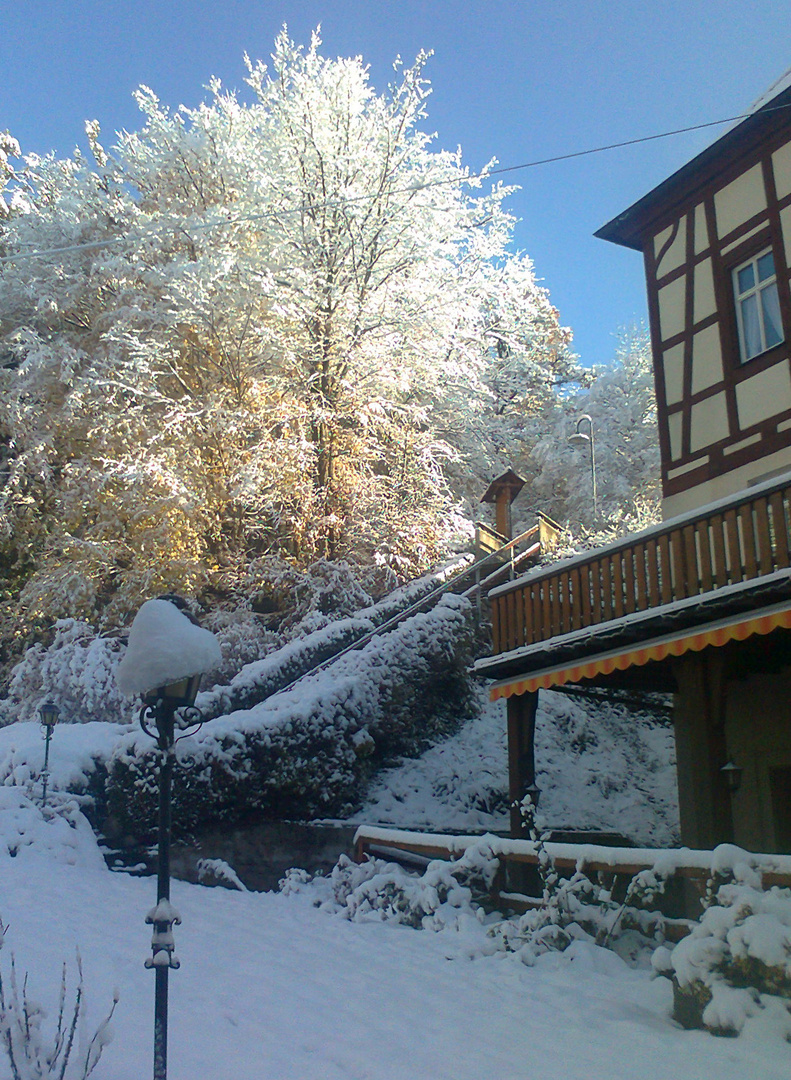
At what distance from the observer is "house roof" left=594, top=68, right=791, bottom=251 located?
35.2ft

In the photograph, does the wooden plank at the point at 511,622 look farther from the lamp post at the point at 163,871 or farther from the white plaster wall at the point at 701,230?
the lamp post at the point at 163,871

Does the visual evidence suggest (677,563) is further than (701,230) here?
No

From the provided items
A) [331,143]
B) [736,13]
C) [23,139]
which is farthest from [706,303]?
[23,139]

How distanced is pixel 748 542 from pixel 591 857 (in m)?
2.90

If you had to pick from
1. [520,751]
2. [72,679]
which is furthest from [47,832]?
[72,679]

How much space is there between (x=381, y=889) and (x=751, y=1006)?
4.42 metres

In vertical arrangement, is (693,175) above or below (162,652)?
above

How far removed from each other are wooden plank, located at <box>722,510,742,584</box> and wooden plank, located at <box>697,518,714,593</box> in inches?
6.7

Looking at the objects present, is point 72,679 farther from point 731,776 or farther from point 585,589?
point 731,776

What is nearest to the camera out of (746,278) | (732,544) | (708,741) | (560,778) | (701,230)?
(732,544)

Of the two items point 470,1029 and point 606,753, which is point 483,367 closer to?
point 606,753

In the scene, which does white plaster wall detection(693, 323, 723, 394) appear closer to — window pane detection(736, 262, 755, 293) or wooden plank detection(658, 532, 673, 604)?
window pane detection(736, 262, 755, 293)

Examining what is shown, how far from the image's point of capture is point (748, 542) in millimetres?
7535

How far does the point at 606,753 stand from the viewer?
15.4 meters
